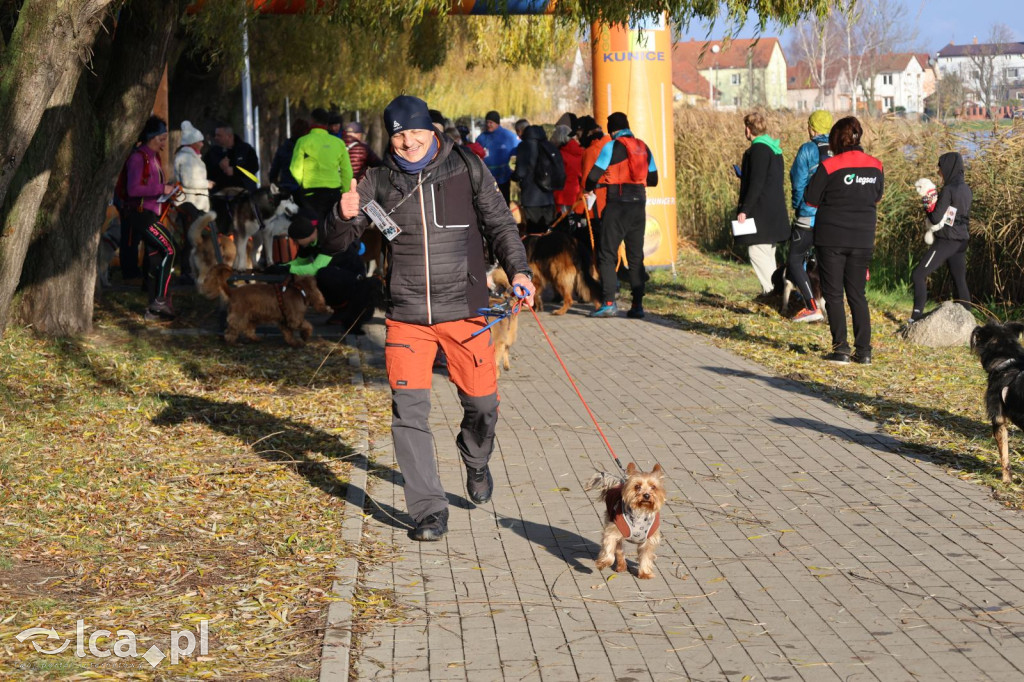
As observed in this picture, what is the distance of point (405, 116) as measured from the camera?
602 centimetres

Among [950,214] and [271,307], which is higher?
[950,214]

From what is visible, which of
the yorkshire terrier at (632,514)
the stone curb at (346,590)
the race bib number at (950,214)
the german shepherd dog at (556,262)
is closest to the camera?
the stone curb at (346,590)

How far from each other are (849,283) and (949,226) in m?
2.66

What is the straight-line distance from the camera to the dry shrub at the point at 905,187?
47.8ft

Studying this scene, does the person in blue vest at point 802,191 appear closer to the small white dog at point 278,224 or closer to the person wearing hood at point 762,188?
the person wearing hood at point 762,188

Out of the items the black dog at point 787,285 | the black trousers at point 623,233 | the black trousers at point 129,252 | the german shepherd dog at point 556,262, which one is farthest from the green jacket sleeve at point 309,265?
the black dog at point 787,285

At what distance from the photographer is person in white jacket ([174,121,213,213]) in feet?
50.2

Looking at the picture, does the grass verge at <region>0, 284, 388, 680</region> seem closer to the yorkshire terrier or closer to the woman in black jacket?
the yorkshire terrier

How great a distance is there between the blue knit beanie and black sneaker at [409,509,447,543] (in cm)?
194

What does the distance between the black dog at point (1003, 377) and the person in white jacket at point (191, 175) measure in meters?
10.5

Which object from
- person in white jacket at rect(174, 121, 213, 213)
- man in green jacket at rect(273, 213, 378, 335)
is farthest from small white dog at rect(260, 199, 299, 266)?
man in green jacket at rect(273, 213, 378, 335)

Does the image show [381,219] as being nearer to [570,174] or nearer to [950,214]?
[950,214]

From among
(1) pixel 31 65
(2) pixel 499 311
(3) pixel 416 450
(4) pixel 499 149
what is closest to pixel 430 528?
(3) pixel 416 450

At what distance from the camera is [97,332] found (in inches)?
476
